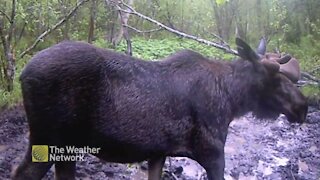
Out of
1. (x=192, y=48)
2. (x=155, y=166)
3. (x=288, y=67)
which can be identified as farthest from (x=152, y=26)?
(x=155, y=166)

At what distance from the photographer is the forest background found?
8305mm

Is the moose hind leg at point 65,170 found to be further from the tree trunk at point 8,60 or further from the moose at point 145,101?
the tree trunk at point 8,60

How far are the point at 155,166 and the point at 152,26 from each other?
9.67 meters

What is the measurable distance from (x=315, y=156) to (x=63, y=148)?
442 centimetres

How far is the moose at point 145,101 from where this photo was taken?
3.42 meters

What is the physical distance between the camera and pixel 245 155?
6781 millimetres

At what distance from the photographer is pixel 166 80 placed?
390 cm

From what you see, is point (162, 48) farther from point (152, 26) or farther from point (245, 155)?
point (245, 155)

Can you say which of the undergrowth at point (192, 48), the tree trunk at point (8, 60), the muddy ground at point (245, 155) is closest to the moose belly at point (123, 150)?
the muddy ground at point (245, 155)

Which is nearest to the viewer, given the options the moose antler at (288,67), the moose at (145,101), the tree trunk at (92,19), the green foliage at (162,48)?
the moose at (145,101)

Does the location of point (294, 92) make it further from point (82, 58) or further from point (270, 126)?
point (270, 126)

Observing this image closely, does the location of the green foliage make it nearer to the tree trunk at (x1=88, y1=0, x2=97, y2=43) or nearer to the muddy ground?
the tree trunk at (x1=88, y1=0, x2=97, y2=43)

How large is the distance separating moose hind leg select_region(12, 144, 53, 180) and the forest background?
14.0 ft

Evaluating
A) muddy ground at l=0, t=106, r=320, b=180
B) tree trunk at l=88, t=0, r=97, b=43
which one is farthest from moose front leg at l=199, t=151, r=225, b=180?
tree trunk at l=88, t=0, r=97, b=43
